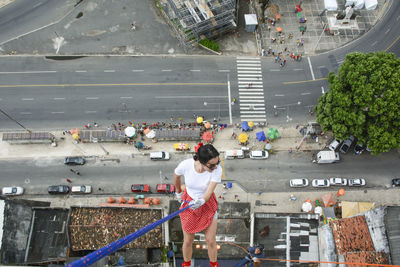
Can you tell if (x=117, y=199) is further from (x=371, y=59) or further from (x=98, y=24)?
(x=371, y=59)

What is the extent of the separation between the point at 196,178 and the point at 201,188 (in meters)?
0.93

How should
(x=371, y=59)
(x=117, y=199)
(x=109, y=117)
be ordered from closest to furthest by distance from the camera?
1. (x=371, y=59)
2. (x=117, y=199)
3. (x=109, y=117)

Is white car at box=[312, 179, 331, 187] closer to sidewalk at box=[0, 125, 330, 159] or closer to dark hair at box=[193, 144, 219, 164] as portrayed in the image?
sidewalk at box=[0, 125, 330, 159]

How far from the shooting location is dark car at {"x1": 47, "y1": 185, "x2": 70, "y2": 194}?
53750 mm

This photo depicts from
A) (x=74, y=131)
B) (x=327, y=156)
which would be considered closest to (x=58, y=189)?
(x=74, y=131)

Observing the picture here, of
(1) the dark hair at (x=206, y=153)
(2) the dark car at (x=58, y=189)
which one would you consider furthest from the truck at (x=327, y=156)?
(2) the dark car at (x=58, y=189)

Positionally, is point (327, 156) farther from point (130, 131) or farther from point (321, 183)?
point (130, 131)

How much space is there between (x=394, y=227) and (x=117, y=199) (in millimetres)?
40349

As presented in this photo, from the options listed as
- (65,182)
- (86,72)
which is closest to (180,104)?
(86,72)

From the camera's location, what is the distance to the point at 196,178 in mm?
18406

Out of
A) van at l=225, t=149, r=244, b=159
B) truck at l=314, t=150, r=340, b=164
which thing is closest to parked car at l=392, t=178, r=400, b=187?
truck at l=314, t=150, r=340, b=164

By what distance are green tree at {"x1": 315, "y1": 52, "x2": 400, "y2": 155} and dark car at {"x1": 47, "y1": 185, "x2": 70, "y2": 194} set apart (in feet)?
146

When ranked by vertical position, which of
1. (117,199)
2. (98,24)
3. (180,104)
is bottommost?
(117,199)

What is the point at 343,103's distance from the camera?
47.3m
